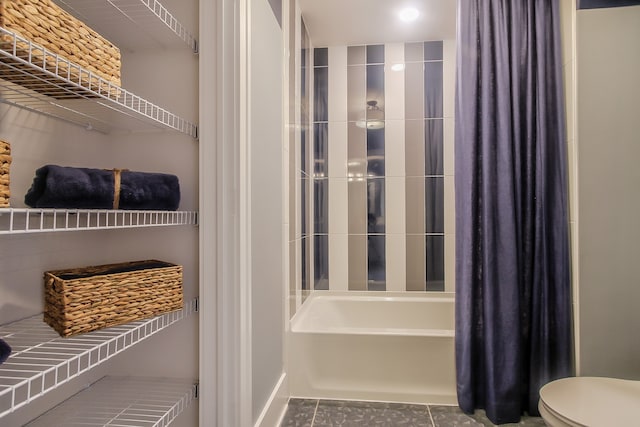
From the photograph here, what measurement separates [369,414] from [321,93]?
2237 millimetres

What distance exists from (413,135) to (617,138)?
1.41 m

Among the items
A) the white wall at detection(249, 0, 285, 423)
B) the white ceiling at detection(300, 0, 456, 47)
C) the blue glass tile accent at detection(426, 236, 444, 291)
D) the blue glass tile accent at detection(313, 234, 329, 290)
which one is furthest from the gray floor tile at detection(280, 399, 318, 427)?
the white ceiling at detection(300, 0, 456, 47)

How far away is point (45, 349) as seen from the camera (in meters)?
0.94

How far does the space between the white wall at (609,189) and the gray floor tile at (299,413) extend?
4.35 feet

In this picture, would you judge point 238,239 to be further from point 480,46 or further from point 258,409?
point 480,46

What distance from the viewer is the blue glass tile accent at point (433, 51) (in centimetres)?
300

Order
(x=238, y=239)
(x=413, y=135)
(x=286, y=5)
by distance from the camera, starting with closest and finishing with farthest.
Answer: (x=238, y=239), (x=286, y=5), (x=413, y=135)

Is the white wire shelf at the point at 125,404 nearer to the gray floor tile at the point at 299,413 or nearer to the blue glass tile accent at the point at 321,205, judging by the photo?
the gray floor tile at the point at 299,413

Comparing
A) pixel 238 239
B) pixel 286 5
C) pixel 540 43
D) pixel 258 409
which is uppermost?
pixel 286 5

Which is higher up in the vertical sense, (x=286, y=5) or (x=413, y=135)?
(x=286, y=5)

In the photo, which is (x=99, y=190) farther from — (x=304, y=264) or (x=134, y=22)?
(x=304, y=264)

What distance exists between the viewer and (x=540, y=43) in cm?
203

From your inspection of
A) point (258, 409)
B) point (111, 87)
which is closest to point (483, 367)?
point (258, 409)

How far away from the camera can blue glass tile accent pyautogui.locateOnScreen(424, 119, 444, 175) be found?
300 centimetres
